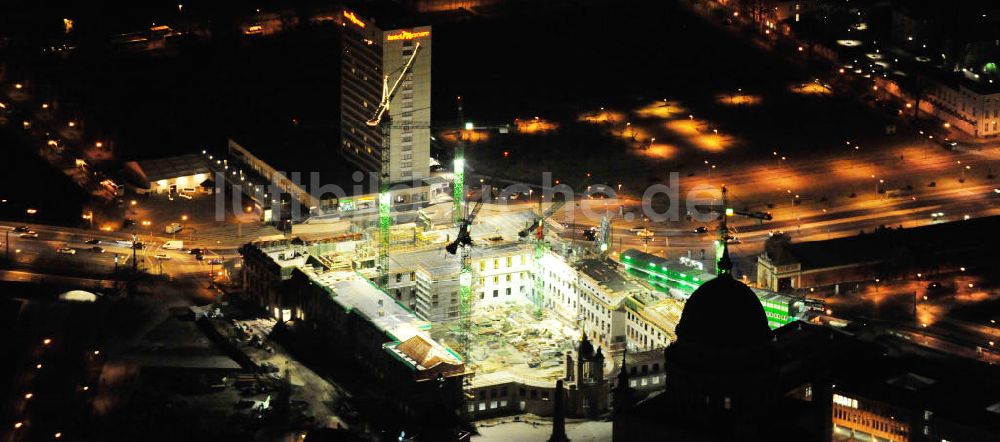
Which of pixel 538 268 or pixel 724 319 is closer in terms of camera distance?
pixel 724 319

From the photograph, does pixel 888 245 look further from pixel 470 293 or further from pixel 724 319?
pixel 724 319

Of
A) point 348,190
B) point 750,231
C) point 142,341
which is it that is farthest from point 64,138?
point 750,231

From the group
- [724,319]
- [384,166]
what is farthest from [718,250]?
[724,319]

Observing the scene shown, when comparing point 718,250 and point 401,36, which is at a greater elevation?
point 401,36

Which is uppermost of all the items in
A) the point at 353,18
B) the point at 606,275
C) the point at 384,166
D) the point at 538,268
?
the point at 353,18

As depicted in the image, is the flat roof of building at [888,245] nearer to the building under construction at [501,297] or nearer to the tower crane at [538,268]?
the building under construction at [501,297]
